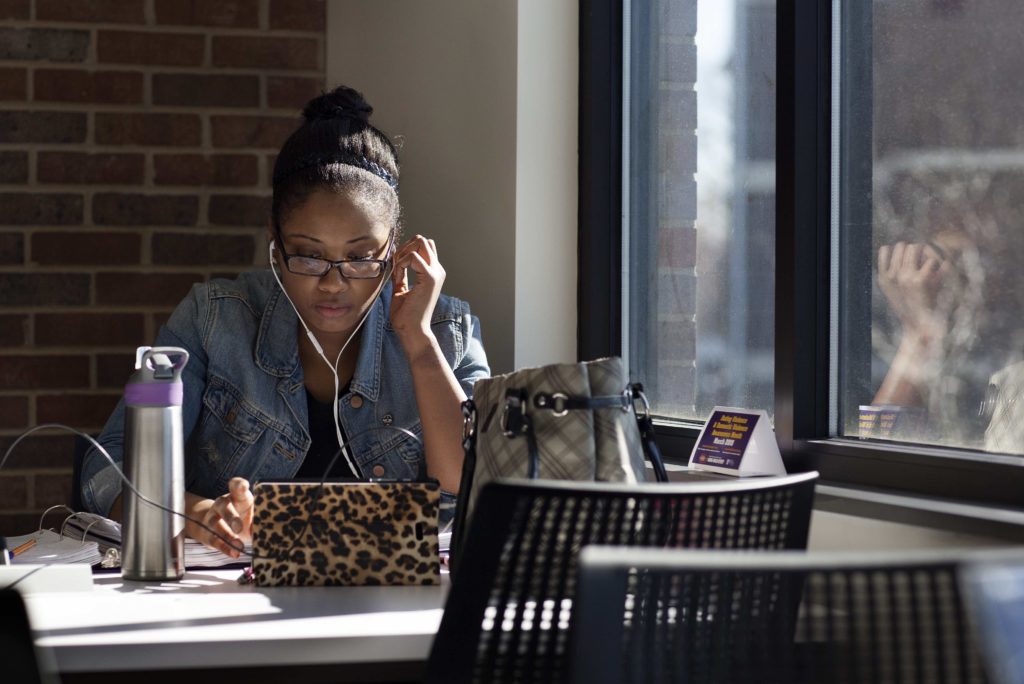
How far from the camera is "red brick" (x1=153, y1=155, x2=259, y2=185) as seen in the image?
292 centimetres

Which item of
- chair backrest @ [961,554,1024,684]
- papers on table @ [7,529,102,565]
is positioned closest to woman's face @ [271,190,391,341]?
papers on table @ [7,529,102,565]

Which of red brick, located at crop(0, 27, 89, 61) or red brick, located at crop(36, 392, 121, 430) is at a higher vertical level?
red brick, located at crop(0, 27, 89, 61)

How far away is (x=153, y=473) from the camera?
1.41 metres

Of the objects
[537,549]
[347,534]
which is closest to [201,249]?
[347,534]

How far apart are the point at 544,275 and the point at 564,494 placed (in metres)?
1.59

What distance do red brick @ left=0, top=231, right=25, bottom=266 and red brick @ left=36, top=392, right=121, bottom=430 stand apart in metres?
0.33

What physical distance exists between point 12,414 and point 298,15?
3.96 feet

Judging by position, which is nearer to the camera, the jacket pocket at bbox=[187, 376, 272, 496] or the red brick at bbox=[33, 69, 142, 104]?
the jacket pocket at bbox=[187, 376, 272, 496]

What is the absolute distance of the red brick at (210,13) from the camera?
2.93 m

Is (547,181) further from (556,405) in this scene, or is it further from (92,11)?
(92,11)

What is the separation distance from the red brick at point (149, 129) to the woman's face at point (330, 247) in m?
0.99

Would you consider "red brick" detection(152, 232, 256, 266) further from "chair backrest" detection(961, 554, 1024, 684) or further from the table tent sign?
"chair backrest" detection(961, 554, 1024, 684)

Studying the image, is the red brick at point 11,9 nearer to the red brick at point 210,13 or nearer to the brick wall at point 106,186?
the brick wall at point 106,186

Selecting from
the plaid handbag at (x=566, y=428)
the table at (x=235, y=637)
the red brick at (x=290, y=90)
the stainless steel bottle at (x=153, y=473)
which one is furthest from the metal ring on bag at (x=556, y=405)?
the red brick at (x=290, y=90)
